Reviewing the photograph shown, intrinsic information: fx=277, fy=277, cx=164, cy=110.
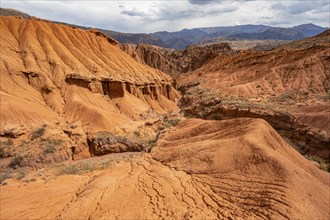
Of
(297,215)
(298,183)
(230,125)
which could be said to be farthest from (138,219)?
(230,125)

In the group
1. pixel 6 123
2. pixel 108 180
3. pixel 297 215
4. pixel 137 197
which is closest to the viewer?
pixel 297 215

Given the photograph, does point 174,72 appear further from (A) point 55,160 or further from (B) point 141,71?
(A) point 55,160

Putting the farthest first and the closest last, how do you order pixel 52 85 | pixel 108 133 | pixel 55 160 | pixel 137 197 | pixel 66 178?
1. pixel 52 85
2. pixel 108 133
3. pixel 55 160
4. pixel 66 178
5. pixel 137 197

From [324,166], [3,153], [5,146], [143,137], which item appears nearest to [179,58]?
[143,137]

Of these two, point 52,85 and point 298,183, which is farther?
point 52,85

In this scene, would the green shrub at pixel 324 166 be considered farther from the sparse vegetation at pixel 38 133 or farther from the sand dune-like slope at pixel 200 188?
the sparse vegetation at pixel 38 133

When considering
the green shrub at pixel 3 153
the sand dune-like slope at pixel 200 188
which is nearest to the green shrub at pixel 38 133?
the green shrub at pixel 3 153

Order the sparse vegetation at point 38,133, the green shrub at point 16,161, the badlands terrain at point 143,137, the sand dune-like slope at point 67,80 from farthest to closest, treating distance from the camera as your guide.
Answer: the sand dune-like slope at point 67,80, the sparse vegetation at point 38,133, the green shrub at point 16,161, the badlands terrain at point 143,137

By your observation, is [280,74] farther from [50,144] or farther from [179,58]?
[179,58]
